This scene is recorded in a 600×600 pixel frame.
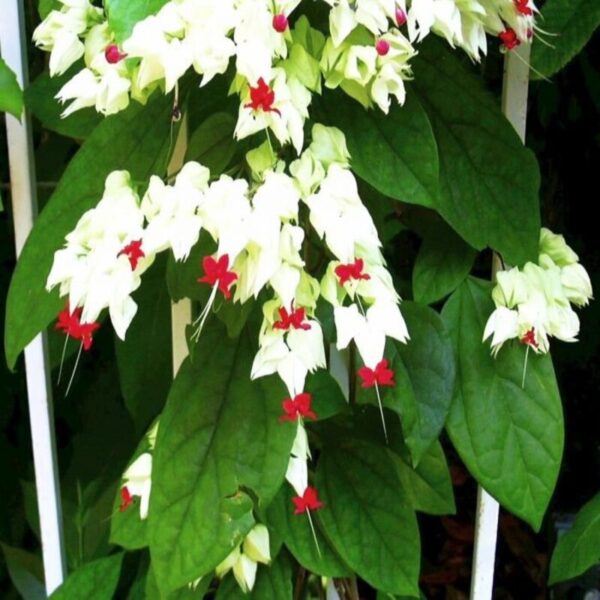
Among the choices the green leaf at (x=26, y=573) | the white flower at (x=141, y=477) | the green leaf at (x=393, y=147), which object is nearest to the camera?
the green leaf at (x=393, y=147)

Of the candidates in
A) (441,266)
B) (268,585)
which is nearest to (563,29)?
(441,266)

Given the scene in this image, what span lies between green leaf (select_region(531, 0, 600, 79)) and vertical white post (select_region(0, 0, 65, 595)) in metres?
0.43

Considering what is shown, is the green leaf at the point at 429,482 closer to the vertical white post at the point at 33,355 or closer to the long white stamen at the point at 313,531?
the long white stamen at the point at 313,531

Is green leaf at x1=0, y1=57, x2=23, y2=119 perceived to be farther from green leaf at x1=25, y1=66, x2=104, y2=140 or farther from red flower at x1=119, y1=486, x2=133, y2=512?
red flower at x1=119, y1=486, x2=133, y2=512

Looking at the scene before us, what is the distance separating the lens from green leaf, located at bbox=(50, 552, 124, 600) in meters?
0.95

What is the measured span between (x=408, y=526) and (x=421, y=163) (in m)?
0.31

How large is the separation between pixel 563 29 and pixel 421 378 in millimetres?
296

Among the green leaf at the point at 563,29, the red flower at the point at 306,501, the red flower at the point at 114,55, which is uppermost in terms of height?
the green leaf at the point at 563,29

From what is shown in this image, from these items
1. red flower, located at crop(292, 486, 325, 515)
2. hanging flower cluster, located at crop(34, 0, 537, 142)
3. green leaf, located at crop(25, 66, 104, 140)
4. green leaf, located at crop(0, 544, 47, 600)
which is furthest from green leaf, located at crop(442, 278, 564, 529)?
green leaf, located at crop(0, 544, 47, 600)

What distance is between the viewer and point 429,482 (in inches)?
34.6

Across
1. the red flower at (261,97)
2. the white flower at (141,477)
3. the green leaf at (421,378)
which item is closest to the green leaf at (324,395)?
the green leaf at (421,378)

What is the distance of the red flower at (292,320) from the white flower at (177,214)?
0.08m

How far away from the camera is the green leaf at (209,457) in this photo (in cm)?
72

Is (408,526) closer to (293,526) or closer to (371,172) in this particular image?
(293,526)
